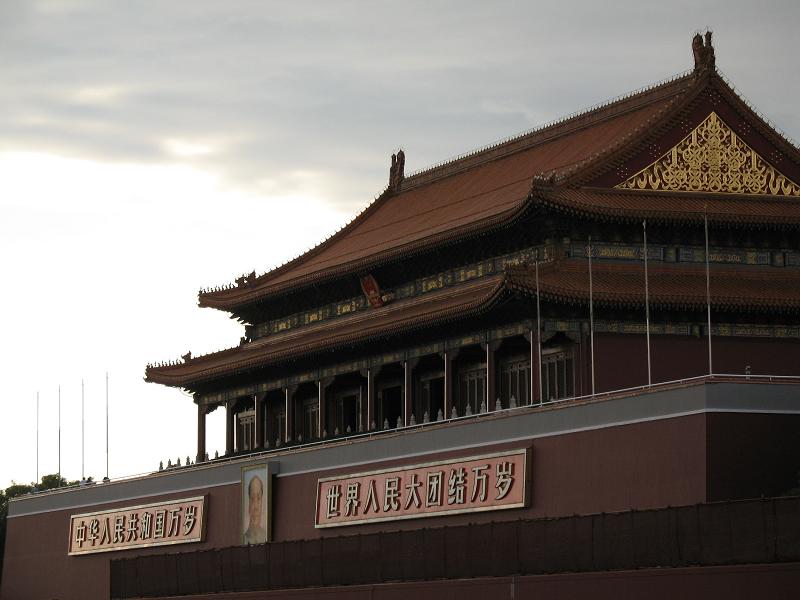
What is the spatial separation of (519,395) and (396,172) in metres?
20.0

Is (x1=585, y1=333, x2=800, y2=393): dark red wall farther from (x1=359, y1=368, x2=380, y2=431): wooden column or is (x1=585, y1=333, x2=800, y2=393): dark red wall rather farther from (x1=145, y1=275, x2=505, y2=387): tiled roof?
(x1=359, y1=368, x2=380, y2=431): wooden column

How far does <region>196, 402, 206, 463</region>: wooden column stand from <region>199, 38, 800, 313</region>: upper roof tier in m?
4.53

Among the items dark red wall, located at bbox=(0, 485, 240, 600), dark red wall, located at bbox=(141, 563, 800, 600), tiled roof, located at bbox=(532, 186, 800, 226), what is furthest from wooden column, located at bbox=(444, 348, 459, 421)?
dark red wall, located at bbox=(0, 485, 240, 600)

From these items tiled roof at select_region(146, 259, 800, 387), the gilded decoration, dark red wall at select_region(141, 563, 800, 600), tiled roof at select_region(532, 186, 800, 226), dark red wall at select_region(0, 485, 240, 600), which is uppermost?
the gilded decoration

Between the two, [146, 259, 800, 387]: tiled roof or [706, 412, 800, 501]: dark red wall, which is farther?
[146, 259, 800, 387]: tiled roof

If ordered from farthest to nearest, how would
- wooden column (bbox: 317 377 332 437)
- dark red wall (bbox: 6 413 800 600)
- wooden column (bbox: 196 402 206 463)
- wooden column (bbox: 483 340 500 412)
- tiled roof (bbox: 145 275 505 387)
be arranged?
wooden column (bbox: 196 402 206 463), wooden column (bbox: 317 377 332 437), tiled roof (bbox: 145 275 505 387), wooden column (bbox: 483 340 500 412), dark red wall (bbox: 6 413 800 600)

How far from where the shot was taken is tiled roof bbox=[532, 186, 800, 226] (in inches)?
2192

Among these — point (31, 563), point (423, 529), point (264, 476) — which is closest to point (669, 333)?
point (423, 529)

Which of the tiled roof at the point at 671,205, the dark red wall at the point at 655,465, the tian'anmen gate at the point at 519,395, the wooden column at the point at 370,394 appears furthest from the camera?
the wooden column at the point at 370,394

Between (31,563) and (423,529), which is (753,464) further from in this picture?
(31,563)

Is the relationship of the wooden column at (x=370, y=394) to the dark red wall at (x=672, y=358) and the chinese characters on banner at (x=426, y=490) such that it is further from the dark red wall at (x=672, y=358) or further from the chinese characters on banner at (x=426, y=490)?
the dark red wall at (x=672, y=358)

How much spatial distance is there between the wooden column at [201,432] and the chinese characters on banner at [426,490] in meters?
14.3

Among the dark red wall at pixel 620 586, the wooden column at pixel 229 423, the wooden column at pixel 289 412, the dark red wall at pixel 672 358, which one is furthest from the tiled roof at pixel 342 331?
the dark red wall at pixel 620 586

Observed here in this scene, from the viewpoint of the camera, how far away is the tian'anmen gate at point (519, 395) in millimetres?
44469
